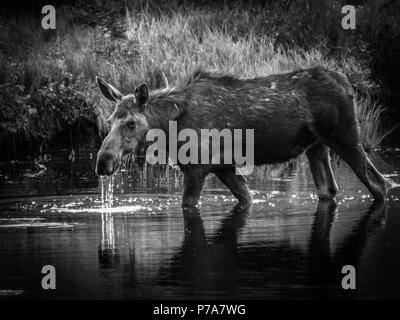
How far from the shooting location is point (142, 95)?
1315 cm

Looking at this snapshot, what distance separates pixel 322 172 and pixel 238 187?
3.85ft

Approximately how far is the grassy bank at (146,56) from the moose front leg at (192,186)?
444 cm

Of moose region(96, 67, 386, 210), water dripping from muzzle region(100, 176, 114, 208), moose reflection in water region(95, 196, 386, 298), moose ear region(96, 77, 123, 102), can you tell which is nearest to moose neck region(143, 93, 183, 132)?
moose region(96, 67, 386, 210)

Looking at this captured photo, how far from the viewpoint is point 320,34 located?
23297 mm

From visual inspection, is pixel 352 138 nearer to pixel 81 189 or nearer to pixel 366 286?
pixel 81 189

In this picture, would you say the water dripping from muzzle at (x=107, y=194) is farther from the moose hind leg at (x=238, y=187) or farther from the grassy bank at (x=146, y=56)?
the grassy bank at (x=146, y=56)

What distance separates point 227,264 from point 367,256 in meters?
1.18

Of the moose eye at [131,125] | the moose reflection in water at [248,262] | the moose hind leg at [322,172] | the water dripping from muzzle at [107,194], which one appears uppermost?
the moose eye at [131,125]

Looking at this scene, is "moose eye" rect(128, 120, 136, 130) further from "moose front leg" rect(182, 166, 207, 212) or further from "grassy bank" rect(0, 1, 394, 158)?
"grassy bank" rect(0, 1, 394, 158)

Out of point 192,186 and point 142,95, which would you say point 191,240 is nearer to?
point 192,186

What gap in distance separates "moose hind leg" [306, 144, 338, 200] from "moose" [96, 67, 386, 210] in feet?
0.04

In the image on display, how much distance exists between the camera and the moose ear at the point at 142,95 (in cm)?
1304

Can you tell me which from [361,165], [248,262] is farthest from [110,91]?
[248,262]

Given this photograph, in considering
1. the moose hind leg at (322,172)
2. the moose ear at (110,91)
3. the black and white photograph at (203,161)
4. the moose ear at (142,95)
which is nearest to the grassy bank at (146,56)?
the black and white photograph at (203,161)
